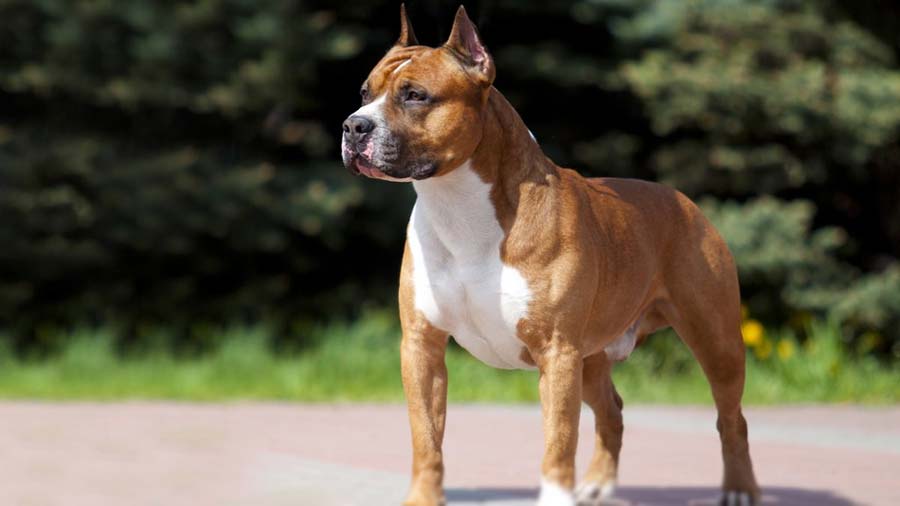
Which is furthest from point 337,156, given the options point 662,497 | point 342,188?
point 662,497

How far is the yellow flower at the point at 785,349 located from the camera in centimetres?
1070

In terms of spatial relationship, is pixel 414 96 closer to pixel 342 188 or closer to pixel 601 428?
pixel 601 428

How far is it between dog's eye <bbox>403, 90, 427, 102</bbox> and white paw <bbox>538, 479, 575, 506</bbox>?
1374 mm

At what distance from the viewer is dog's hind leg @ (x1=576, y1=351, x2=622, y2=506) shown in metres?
5.10

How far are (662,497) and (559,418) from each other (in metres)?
1.74

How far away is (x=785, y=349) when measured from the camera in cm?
1085

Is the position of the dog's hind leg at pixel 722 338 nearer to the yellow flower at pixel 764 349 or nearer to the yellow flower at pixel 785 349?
the yellow flower at pixel 785 349

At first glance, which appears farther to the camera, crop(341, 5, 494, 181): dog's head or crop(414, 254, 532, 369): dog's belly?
crop(414, 254, 532, 369): dog's belly

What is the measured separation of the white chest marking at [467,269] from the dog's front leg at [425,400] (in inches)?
3.5

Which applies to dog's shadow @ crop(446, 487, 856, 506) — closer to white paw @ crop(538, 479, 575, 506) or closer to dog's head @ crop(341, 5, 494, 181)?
white paw @ crop(538, 479, 575, 506)

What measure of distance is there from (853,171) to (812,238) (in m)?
1.22

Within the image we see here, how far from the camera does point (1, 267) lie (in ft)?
38.5

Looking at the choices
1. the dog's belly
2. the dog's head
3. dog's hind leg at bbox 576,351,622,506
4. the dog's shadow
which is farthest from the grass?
the dog's head

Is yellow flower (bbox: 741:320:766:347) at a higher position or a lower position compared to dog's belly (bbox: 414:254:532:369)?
higher
